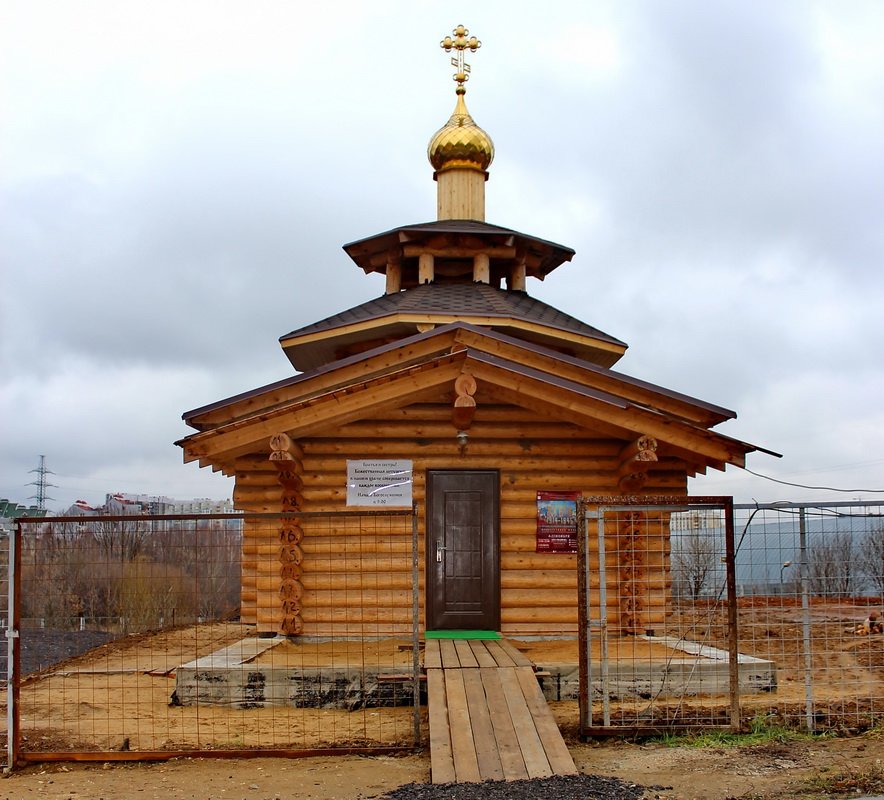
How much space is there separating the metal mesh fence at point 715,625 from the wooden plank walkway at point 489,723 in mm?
591

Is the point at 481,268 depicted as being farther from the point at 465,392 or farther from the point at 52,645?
the point at 52,645

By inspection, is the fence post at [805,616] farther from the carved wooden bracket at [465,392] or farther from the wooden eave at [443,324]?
the wooden eave at [443,324]

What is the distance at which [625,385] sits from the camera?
12445mm

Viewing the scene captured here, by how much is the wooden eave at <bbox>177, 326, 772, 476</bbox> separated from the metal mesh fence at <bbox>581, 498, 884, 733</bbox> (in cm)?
120

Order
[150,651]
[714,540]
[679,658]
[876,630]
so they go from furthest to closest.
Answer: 1. [876,630]
2. [150,651]
3. [679,658]
4. [714,540]

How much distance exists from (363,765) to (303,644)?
4155 mm

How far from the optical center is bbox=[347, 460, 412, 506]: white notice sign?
1205cm

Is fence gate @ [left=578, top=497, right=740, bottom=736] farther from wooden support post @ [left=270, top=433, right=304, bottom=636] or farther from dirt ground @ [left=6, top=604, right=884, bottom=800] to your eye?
wooden support post @ [left=270, top=433, right=304, bottom=636]

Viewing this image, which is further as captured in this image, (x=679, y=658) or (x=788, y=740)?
(x=679, y=658)

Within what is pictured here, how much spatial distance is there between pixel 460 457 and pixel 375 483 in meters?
1.13

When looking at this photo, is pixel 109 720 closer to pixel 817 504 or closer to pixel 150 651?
pixel 150 651

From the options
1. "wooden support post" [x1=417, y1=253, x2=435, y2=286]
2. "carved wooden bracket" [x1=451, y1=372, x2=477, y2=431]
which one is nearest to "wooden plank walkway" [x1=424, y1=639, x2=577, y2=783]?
"carved wooden bracket" [x1=451, y1=372, x2=477, y2=431]

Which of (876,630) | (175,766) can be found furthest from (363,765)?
(876,630)

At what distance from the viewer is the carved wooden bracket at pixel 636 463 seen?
11172mm
